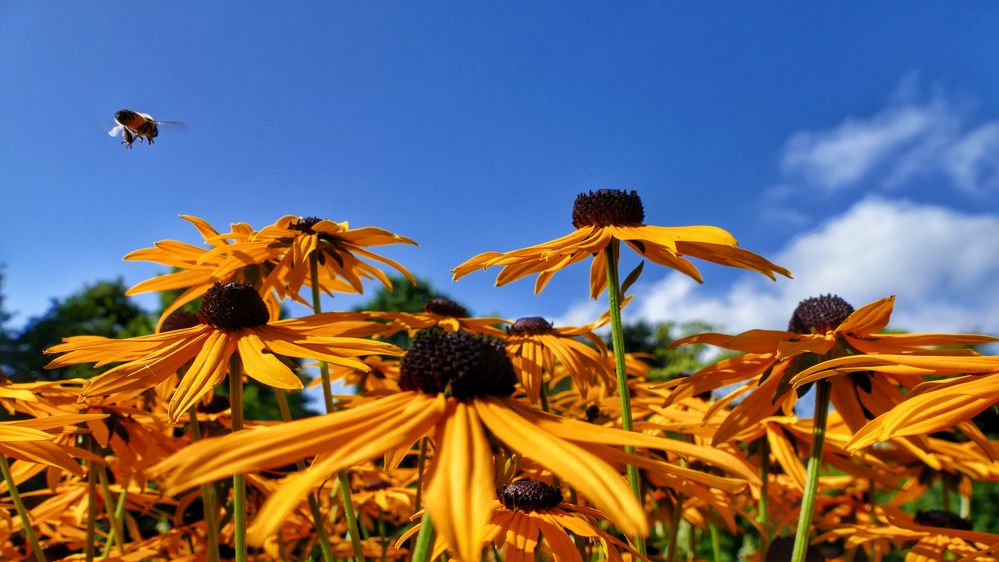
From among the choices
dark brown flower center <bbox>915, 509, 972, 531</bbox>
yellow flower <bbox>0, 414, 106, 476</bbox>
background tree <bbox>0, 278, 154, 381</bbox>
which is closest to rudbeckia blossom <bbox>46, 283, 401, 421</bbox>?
yellow flower <bbox>0, 414, 106, 476</bbox>

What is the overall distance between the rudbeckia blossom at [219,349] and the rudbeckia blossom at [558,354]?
83 cm

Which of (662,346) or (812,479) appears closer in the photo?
(812,479)

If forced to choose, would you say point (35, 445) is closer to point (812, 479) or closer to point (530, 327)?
point (812, 479)

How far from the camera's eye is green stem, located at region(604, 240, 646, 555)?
139 cm

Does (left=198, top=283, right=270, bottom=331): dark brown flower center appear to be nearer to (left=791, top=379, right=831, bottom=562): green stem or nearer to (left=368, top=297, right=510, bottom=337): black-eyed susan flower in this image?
(left=368, top=297, right=510, bottom=337): black-eyed susan flower

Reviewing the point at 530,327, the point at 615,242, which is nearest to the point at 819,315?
the point at 615,242

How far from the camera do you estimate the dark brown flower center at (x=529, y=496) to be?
5.36 ft

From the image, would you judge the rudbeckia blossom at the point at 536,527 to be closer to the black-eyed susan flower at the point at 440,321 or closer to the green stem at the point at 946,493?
the black-eyed susan flower at the point at 440,321

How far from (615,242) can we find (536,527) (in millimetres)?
766

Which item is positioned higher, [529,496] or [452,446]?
[452,446]

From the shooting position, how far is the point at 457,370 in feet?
3.42

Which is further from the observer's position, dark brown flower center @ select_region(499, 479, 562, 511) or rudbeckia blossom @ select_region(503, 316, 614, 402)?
rudbeckia blossom @ select_region(503, 316, 614, 402)

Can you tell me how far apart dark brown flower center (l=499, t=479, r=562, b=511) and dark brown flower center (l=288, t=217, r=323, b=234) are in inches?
47.1

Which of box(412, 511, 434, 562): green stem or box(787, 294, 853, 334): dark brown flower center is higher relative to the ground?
box(787, 294, 853, 334): dark brown flower center
